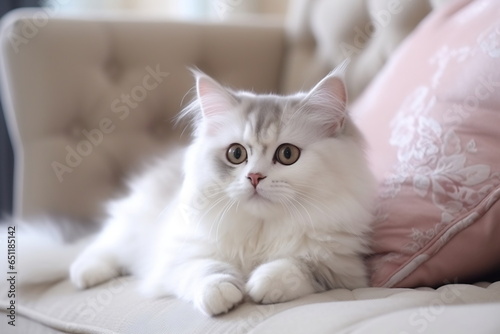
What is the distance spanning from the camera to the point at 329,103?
Result: 113 centimetres

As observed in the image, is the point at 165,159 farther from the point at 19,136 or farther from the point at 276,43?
the point at 276,43

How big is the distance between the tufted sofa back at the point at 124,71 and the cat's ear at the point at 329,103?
2.33 feet

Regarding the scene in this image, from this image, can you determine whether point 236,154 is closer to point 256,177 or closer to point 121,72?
point 256,177

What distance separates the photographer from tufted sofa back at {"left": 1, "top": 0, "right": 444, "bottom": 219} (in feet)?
5.69

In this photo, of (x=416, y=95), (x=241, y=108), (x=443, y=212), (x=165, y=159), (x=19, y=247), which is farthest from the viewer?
(x=165, y=159)

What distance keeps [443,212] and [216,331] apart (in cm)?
50

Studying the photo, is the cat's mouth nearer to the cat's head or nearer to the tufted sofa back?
the cat's head

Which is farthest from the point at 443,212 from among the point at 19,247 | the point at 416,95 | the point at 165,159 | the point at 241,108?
the point at 19,247

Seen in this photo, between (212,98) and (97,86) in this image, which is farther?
(97,86)

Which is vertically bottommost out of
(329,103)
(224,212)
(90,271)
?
(90,271)

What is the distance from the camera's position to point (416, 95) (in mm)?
1280

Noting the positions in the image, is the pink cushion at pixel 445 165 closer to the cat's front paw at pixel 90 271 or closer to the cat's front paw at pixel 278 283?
the cat's front paw at pixel 278 283

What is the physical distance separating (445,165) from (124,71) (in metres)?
1.23

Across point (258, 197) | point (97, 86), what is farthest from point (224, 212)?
point (97, 86)
